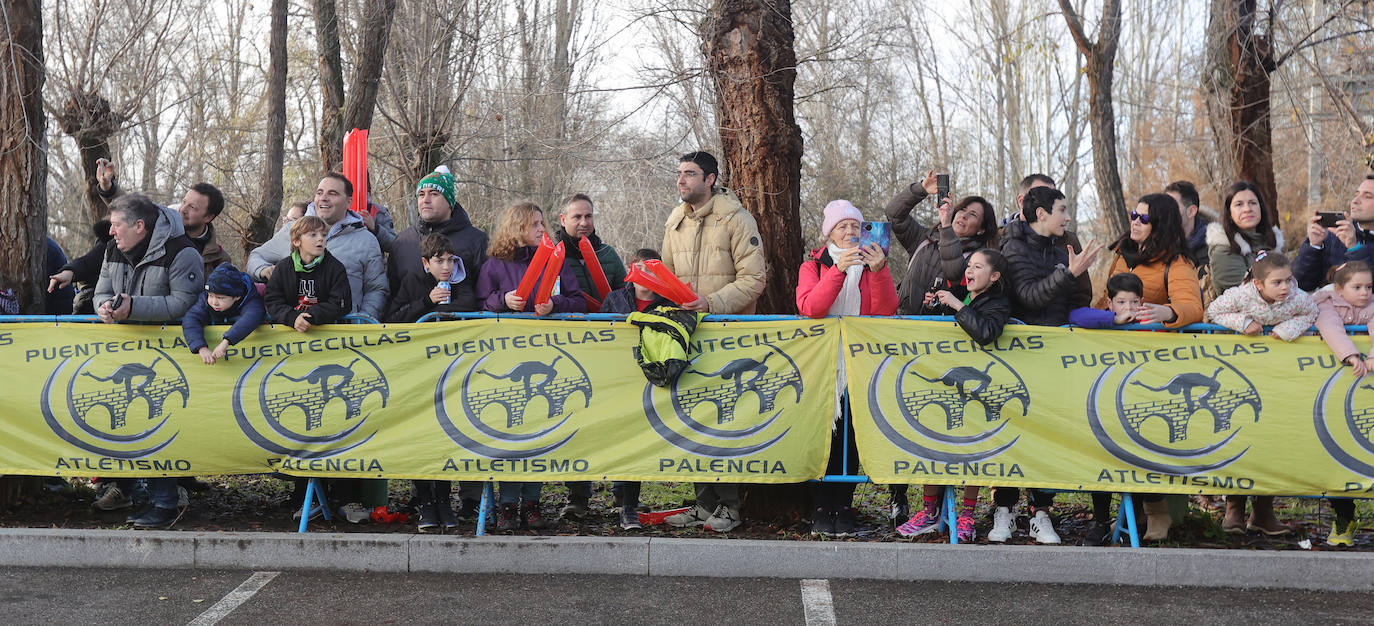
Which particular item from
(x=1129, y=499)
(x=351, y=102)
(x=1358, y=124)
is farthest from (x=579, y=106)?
(x=1129, y=499)

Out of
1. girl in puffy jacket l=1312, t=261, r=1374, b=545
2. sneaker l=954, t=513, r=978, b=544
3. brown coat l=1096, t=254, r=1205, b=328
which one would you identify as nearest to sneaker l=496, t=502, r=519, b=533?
sneaker l=954, t=513, r=978, b=544

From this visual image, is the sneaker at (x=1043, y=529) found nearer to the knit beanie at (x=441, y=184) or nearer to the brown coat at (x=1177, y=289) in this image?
the brown coat at (x=1177, y=289)

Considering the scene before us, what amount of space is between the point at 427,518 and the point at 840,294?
2.80 metres

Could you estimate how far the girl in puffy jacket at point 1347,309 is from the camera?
6074 mm

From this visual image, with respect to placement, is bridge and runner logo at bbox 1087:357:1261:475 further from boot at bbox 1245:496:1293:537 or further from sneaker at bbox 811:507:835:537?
sneaker at bbox 811:507:835:537

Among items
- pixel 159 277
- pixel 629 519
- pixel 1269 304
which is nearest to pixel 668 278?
pixel 629 519

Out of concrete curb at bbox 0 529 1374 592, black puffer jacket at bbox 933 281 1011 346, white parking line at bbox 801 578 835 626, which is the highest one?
black puffer jacket at bbox 933 281 1011 346

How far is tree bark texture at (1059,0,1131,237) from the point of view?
50.4ft

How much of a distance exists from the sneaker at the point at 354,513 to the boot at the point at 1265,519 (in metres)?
5.45

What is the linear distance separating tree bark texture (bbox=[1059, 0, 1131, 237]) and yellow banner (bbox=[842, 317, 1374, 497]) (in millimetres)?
9548

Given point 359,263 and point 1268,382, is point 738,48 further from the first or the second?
point 1268,382

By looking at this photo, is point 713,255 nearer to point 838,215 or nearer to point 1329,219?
point 838,215

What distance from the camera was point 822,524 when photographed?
6.69 metres

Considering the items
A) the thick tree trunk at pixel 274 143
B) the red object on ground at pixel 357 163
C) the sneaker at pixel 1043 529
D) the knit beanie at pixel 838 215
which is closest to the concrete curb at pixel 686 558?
the sneaker at pixel 1043 529
